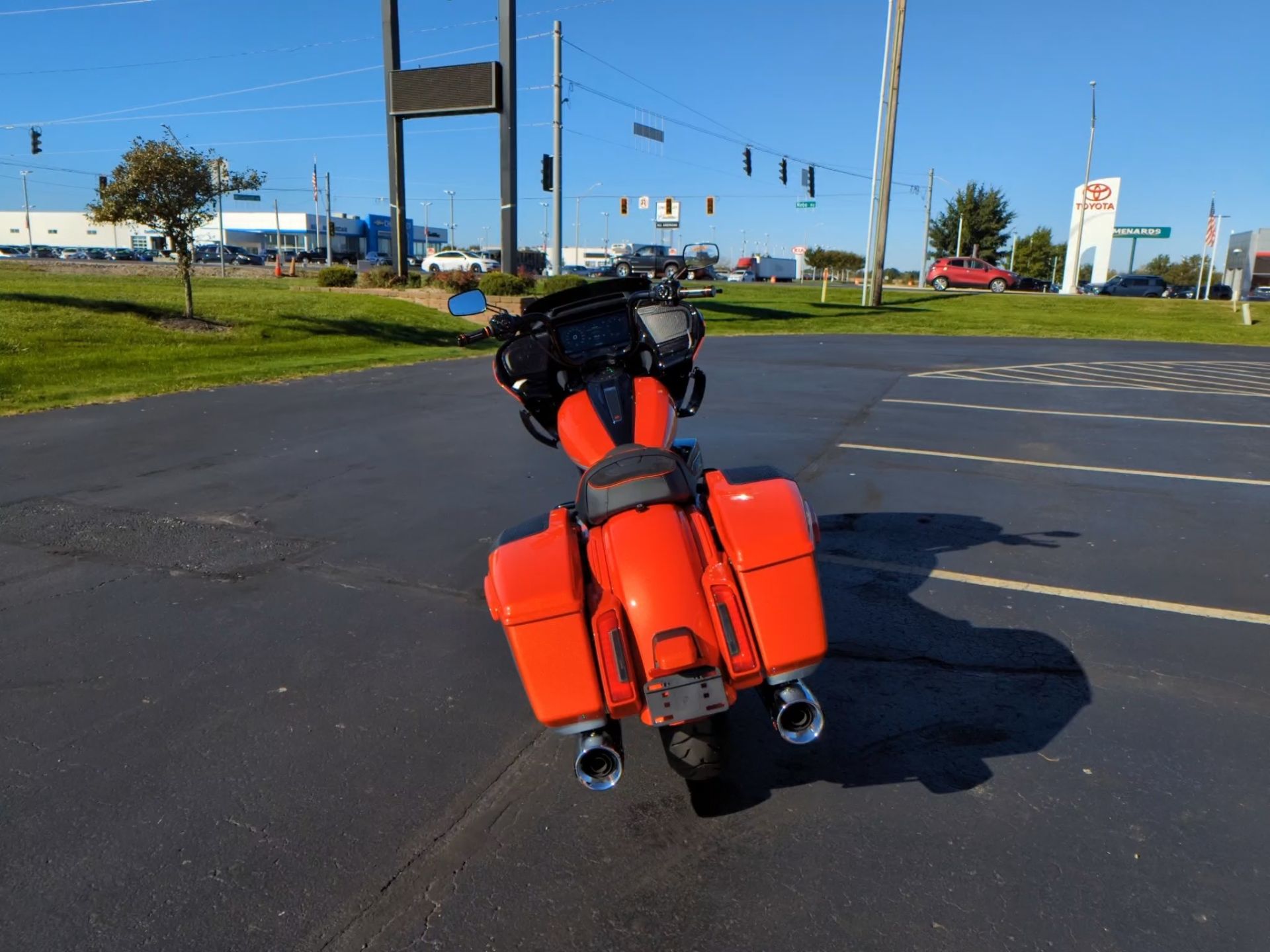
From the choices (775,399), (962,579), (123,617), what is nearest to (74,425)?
(123,617)

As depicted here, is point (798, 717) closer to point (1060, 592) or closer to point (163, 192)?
point (1060, 592)

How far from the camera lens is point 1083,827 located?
2.73m

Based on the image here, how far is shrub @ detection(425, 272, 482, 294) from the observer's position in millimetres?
23583

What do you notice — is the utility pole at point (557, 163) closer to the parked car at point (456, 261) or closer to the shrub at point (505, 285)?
the shrub at point (505, 285)

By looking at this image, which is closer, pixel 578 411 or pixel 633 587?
pixel 633 587

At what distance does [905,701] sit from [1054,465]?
4863 mm

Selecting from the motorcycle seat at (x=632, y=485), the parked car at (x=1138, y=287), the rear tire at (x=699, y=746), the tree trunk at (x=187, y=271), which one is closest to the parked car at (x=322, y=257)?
the parked car at (x=1138, y=287)

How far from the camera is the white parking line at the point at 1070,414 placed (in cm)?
974

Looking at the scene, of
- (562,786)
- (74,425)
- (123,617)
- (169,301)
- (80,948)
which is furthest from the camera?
(169,301)

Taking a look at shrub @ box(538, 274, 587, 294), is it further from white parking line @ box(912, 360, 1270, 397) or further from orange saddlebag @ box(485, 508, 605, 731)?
orange saddlebag @ box(485, 508, 605, 731)

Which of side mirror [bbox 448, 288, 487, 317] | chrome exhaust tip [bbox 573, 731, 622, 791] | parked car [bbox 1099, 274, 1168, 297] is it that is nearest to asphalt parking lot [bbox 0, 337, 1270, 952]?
chrome exhaust tip [bbox 573, 731, 622, 791]

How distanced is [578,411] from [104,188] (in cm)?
1629

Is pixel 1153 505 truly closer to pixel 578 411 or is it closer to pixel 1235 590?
pixel 1235 590

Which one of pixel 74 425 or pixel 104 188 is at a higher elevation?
pixel 104 188
